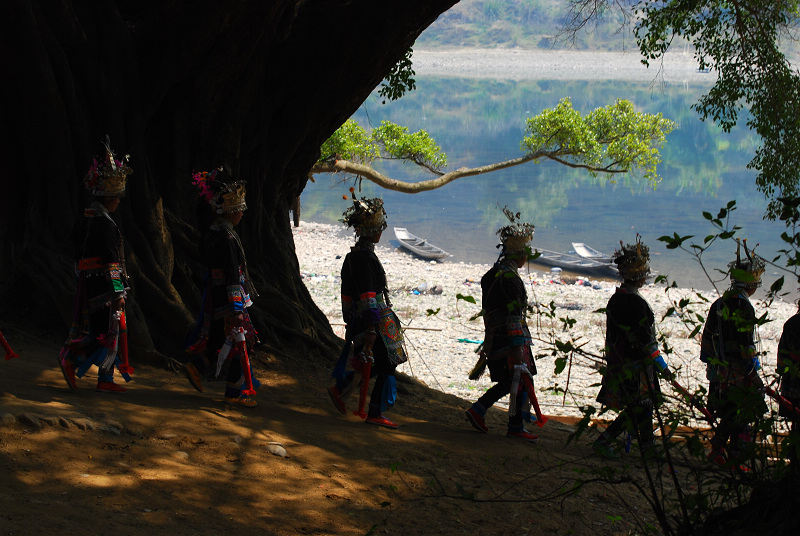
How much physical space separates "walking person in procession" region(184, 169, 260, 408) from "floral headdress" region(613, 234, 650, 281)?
277 centimetres

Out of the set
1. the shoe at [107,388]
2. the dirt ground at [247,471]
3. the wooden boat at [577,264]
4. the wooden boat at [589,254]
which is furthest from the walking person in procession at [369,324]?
the wooden boat at [589,254]

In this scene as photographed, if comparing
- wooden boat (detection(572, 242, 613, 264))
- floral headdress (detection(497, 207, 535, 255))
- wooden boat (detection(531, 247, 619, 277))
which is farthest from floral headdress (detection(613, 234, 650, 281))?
wooden boat (detection(572, 242, 613, 264))

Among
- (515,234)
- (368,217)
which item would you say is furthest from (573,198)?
(368,217)

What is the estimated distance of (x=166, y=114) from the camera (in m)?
7.28

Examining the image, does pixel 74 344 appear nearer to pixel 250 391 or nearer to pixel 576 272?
pixel 250 391

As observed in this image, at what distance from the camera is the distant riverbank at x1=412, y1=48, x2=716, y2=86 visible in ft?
293

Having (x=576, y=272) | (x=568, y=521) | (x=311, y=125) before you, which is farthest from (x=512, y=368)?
(x=576, y=272)

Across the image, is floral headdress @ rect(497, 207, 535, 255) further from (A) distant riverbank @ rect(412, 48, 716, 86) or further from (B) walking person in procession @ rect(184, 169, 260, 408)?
(A) distant riverbank @ rect(412, 48, 716, 86)

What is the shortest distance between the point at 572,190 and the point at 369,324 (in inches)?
1449

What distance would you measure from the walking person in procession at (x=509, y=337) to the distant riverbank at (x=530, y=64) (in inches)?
3419

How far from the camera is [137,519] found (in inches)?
134

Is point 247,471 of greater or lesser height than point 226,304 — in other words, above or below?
below

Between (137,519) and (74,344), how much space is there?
217 centimetres

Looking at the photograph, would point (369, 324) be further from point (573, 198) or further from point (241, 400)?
point (573, 198)
